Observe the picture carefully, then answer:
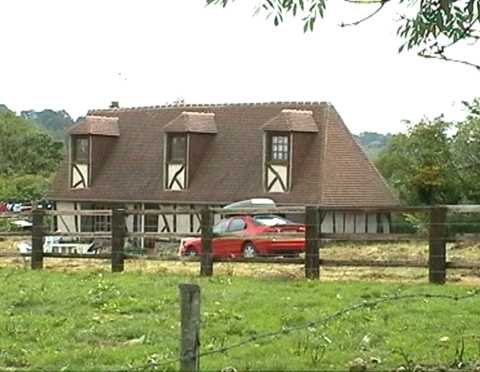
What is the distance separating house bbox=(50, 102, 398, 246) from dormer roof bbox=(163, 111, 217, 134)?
40 mm

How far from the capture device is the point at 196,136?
1533 inches

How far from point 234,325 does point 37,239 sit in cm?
891

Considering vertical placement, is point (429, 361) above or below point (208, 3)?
below

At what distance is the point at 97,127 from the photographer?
41500 millimetres

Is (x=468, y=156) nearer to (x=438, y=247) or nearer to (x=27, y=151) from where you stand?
(x=438, y=247)

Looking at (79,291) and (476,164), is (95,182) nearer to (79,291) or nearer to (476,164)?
(476,164)

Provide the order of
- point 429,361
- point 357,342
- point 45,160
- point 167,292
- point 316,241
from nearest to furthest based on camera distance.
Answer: point 429,361 < point 357,342 < point 167,292 < point 316,241 < point 45,160

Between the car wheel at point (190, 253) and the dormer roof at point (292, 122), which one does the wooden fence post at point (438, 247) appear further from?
the dormer roof at point (292, 122)

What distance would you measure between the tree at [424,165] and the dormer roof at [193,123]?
9582mm

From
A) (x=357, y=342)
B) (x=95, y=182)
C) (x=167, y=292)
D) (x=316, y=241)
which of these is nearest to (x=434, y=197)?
(x=95, y=182)

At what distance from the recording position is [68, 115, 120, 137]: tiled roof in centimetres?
4131

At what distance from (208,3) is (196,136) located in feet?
104

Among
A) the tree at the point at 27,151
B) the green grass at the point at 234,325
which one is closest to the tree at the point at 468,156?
the green grass at the point at 234,325

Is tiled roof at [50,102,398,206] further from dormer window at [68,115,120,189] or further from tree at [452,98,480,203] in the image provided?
tree at [452,98,480,203]
